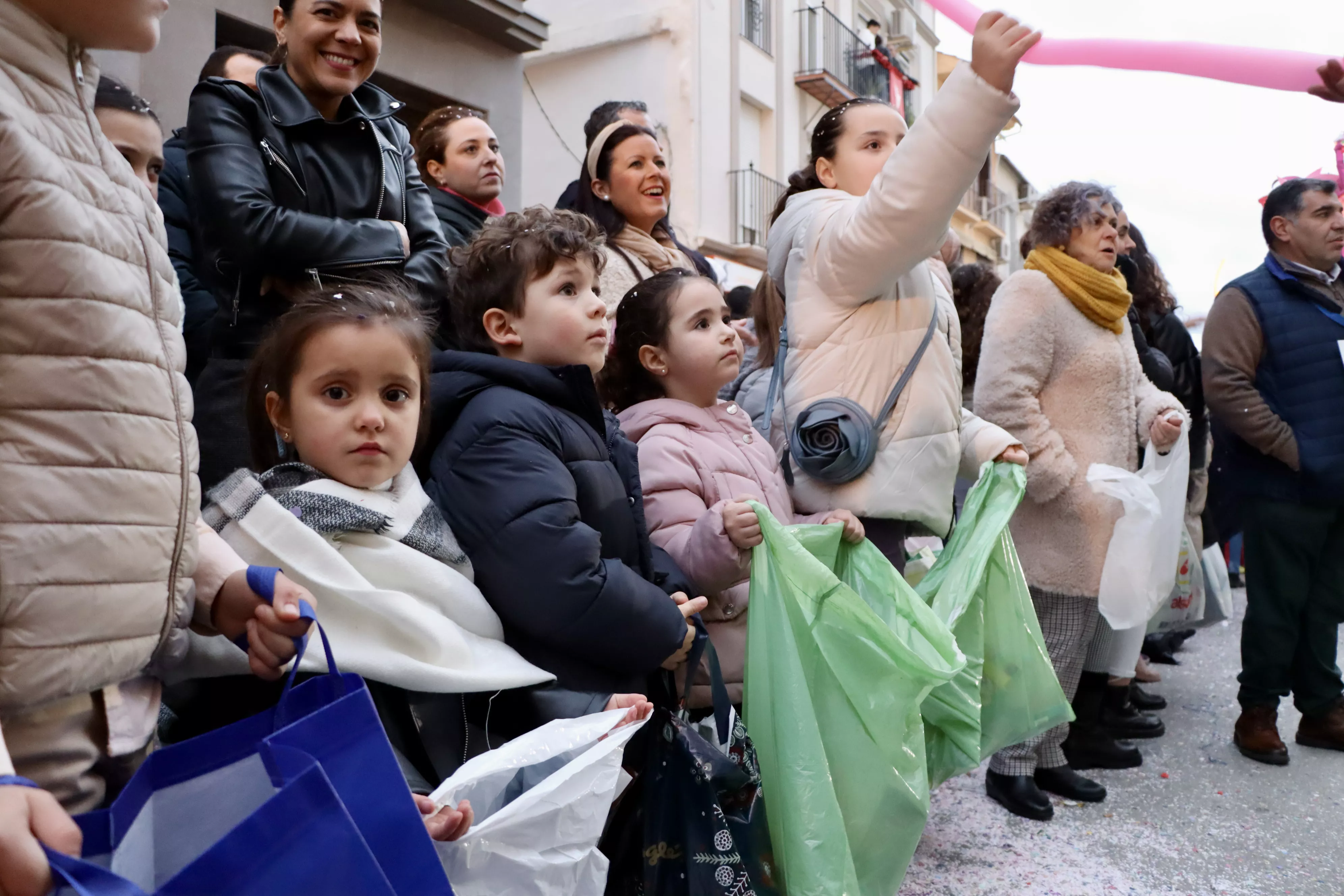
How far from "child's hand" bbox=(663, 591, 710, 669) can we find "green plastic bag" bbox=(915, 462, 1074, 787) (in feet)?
2.15

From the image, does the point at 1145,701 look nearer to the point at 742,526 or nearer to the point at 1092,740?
the point at 1092,740

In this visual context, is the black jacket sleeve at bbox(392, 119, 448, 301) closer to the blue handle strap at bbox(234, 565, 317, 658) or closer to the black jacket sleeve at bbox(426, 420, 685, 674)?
the black jacket sleeve at bbox(426, 420, 685, 674)

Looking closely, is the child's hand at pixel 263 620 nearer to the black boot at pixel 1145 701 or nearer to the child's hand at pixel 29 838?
the child's hand at pixel 29 838

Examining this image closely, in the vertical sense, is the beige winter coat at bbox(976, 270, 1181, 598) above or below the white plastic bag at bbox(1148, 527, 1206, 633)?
above

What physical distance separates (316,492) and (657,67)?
35.3 ft

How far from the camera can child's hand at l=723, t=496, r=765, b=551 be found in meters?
2.02

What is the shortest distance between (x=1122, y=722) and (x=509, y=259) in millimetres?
2949

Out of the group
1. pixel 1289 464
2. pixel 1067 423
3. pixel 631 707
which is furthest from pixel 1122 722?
pixel 631 707

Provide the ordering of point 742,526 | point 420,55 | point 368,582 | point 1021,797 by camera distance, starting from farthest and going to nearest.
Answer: point 420,55 → point 1021,797 → point 742,526 → point 368,582

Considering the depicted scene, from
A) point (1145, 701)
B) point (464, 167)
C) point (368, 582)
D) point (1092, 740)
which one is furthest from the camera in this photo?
point (1145, 701)

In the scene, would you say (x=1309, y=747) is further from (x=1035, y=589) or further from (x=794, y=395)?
(x=794, y=395)

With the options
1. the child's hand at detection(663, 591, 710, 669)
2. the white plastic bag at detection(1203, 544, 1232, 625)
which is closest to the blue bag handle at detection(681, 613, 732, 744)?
the child's hand at detection(663, 591, 710, 669)

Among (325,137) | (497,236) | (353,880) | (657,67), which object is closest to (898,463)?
(497,236)

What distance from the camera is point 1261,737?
3635 millimetres
